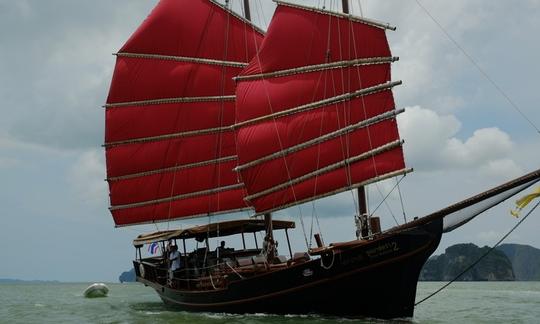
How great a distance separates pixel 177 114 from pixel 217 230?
30.4 ft

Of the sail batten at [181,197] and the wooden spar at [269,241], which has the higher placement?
the sail batten at [181,197]

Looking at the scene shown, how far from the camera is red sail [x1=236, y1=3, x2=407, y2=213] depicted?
21.3m

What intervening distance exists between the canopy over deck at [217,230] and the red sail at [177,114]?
15.3 feet

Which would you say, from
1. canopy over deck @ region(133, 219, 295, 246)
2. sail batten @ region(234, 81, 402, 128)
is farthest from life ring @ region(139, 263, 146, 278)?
sail batten @ region(234, 81, 402, 128)

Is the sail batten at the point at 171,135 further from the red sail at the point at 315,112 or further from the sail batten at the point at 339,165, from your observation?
the sail batten at the point at 339,165

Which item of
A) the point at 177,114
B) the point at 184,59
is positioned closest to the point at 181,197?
the point at 177,114

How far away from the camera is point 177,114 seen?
100 ft

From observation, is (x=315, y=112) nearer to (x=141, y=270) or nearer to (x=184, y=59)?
(x=184, y=59)

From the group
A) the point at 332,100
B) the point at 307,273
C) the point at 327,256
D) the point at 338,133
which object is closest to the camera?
the point at 327,256

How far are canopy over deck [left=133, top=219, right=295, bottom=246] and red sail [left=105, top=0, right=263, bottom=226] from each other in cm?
466

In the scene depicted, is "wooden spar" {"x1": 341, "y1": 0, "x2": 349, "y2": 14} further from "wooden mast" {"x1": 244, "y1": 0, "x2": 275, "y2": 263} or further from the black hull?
the black hull

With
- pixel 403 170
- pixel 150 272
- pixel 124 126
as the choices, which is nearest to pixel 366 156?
pixel 403 170

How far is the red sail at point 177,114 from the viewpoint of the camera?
29938 millimetres

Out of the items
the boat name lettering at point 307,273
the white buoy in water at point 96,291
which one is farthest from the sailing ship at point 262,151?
the white buoy in water at point 96,291
